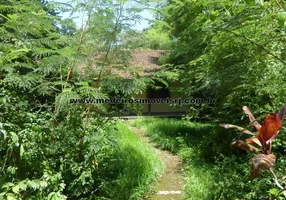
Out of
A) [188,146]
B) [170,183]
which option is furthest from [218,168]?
[188,146]

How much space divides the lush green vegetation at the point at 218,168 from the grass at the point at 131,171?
0.54 m

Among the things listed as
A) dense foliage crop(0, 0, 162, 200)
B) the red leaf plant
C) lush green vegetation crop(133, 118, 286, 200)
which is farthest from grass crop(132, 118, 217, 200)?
the red leaf plant

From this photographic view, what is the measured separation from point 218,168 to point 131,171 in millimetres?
1263

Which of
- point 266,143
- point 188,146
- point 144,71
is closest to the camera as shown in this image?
point 266,143

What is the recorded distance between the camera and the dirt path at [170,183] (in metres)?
3.26

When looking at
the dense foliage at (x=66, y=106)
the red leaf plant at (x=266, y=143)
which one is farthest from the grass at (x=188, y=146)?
the red leaf plant at (x=266, y=143)

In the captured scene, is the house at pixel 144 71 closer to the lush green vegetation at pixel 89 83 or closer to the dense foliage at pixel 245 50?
the lush green vegetation at pixel 89 83

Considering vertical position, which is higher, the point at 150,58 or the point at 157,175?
the point at 150,58

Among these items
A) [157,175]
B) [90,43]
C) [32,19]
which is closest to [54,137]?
[90,43]

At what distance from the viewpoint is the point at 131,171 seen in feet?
11.5

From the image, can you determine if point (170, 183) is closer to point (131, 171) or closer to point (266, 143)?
point (131, 171)

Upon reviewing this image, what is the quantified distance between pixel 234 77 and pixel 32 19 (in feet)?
7.81

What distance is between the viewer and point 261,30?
2428 millimetres

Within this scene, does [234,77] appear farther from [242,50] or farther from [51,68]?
[51,68]
